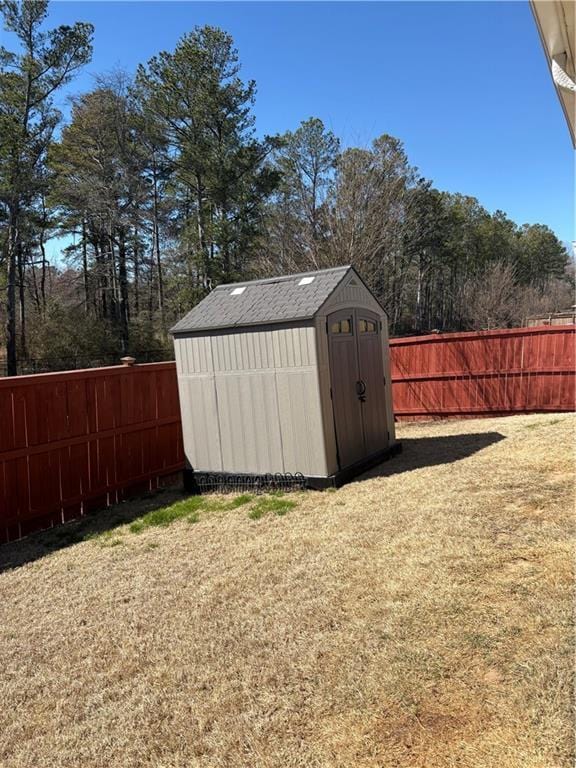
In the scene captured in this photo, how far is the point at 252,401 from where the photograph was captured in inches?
239

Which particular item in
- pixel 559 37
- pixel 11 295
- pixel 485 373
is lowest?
pixel 485 373

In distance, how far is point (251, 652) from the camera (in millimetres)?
2748

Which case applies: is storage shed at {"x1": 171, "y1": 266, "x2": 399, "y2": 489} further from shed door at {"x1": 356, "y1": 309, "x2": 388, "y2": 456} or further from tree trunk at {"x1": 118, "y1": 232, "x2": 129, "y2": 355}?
tree trunk at {"x1": 118, "y1": 232, "x2": 129, "y2": 355}

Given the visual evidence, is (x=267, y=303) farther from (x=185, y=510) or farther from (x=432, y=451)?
(x=432, y=451)

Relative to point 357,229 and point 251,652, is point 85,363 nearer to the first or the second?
point 357,229

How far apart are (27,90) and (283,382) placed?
16.3 metres

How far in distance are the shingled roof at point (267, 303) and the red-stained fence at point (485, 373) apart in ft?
14.3

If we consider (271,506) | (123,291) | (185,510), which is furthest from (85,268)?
(271,506)

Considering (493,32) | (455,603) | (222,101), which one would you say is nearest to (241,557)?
(455,603)

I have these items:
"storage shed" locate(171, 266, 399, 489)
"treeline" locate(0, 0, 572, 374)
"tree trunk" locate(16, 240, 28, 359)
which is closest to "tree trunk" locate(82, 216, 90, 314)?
"treeline" locate(0, 0, 572, 374)

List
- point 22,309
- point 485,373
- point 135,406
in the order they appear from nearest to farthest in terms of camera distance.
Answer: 1. point 135,406
2. point 485,373
3. point 22,309

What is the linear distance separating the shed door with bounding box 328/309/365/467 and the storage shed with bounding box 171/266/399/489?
0.04ft

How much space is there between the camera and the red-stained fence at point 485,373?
9.19 metres

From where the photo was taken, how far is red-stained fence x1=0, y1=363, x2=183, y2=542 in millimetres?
5344
